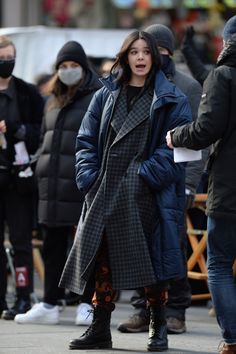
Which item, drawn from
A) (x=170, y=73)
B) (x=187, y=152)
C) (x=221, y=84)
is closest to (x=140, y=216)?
(x=187, y=152)

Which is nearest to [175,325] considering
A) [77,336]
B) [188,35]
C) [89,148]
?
[77,336]

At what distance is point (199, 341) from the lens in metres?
8.34

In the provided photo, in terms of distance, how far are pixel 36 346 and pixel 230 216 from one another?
1.67m

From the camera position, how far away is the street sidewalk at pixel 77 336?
25.6 feet


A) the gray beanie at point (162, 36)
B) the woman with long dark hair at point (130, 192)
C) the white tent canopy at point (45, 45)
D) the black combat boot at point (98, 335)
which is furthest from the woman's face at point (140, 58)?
the white tent canopy at point (45, 45)

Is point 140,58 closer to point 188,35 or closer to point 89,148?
point 89,148

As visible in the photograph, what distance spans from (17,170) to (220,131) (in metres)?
2.79

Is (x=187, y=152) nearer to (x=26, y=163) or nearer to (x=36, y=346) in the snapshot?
(x=36, y=346)

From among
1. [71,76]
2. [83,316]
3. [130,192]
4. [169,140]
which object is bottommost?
[83,316]

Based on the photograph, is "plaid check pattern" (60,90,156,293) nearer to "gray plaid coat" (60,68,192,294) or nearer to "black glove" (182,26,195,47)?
"gray plaid coat" (60,68,192,294)

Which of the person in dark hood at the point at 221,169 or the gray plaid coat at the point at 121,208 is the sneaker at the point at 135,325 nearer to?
the gray plaid coat at the point at 121,208

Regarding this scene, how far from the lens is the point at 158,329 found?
7785 mm

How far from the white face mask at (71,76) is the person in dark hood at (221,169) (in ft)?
6.94

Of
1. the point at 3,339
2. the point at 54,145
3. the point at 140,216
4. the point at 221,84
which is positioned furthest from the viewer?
the point at 54,145
